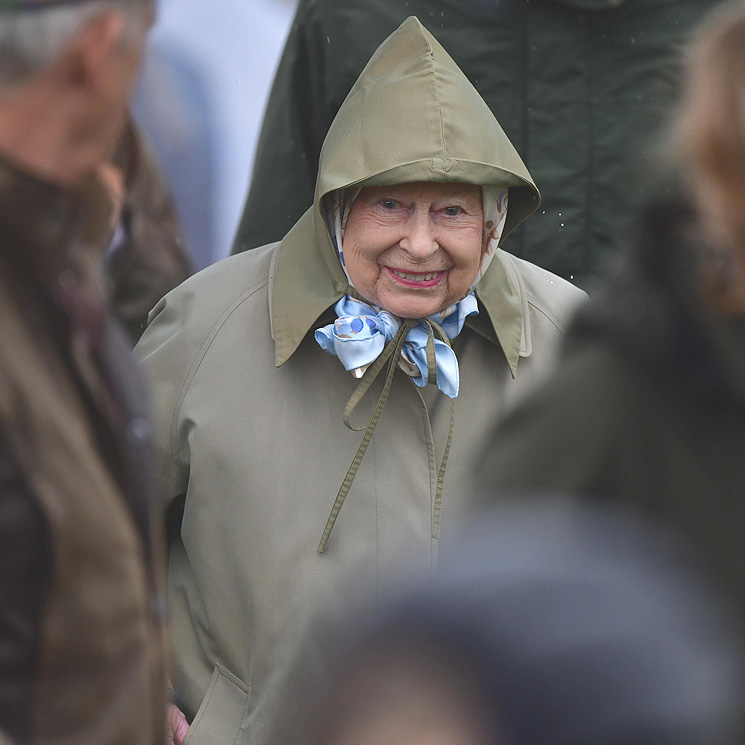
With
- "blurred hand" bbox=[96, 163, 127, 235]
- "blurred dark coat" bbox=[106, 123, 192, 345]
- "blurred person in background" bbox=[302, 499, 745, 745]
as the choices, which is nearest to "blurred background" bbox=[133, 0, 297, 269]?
"blurred dark coat" bbox=[106, 123, 192, 345]

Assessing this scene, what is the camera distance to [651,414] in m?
1.06

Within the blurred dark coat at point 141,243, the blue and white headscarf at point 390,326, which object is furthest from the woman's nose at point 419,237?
the blurred dark coat at point 141,243

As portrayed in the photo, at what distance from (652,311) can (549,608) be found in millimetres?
436

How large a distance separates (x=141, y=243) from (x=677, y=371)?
2.71 feet

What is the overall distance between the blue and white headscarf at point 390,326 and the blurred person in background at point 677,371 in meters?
1.06

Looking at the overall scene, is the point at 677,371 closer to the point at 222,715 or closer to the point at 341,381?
the point at 341,381

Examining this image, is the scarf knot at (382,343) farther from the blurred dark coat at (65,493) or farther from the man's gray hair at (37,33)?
the man's gray hair at (37,33)

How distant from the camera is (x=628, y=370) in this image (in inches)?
42.3

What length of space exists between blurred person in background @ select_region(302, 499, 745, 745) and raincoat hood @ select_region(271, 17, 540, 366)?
4.87 feet

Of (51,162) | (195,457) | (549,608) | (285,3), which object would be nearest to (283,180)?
(285,3)

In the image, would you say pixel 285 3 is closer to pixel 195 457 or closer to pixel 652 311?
pixel 195 457

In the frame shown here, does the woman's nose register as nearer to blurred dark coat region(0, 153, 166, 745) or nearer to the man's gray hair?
blurred dark coat region(0, 153, 166, 745)

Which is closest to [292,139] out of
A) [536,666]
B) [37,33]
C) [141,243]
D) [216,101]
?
[216,101]

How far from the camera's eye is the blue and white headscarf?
2.18 metres
